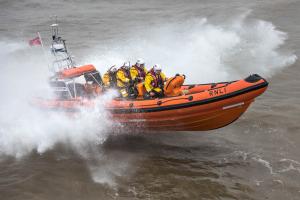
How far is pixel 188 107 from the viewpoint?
686 cm

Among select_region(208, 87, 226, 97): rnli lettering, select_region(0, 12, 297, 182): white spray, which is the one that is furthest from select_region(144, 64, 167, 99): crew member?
select_region(208, 87, 226, 97): rnli lettering

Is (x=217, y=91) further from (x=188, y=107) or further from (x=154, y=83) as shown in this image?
(x=154, y=83)

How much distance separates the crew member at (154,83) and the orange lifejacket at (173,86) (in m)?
0.12

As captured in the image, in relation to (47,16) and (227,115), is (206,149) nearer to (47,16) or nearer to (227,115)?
(227,115)

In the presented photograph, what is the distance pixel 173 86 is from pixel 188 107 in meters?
0.74

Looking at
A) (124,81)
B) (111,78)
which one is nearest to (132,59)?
(111,78)

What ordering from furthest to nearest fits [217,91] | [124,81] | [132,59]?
[132,59], [124,81], [217,91]

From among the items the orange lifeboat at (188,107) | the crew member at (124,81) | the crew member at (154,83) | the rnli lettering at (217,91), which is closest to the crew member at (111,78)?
the crew member at (124,81)

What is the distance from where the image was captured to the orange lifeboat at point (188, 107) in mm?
6594

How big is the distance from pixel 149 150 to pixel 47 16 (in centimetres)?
1636

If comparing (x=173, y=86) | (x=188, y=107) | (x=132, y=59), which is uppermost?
(x=132, y=59)

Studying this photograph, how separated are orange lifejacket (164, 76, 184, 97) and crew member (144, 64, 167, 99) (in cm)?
12

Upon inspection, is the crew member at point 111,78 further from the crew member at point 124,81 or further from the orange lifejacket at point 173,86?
the orange lifejacket at point 173,86

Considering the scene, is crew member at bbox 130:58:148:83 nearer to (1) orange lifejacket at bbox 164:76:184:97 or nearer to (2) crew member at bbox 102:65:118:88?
(2) crew member at bbox 102:65:118:88
